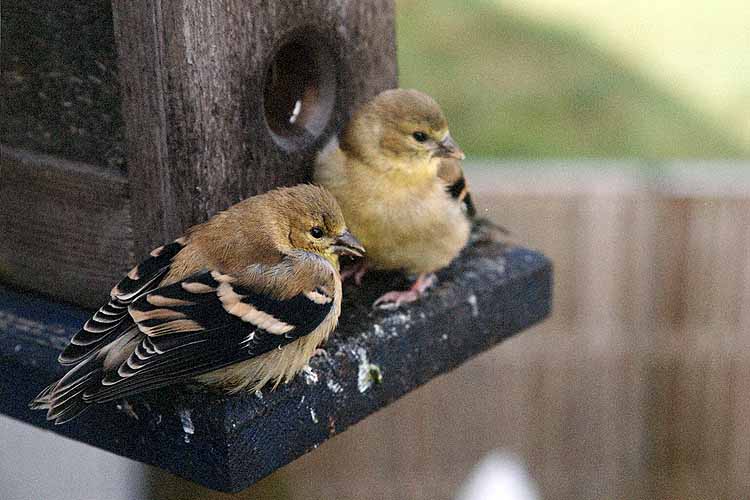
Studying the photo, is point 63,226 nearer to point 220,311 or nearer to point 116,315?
point 116,315

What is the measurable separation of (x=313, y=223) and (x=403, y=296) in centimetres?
51

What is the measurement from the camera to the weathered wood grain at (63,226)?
3268 mm

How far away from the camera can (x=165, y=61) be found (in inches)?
117

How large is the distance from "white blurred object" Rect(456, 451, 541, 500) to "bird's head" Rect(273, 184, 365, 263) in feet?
11.8

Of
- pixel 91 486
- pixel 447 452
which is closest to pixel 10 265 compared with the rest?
pixel 91 486

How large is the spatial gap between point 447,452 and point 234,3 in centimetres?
424

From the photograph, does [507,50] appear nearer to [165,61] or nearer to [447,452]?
[447,452]

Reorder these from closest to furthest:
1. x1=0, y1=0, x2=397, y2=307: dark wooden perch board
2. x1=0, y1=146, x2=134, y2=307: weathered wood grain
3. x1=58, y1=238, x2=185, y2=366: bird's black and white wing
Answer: x1=58, y1=238, x2=185, y2=366: bird's black and white wing → x1=0, y1=0, x2=397, y2=307: dark wooden perch board → x1=0, y1=146, x2=134, y2=307: weathered wood grain

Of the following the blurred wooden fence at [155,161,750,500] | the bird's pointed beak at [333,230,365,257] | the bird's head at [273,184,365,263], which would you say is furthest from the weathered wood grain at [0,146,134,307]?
the blurred wooden fence at [155,161,750,500]

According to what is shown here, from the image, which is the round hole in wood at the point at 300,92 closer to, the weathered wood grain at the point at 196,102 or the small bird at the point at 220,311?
the weathered wood grain at the point at 196,102

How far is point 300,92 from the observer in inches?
144

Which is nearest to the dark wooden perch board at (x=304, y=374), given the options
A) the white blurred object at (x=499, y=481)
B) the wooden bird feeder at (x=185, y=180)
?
the wooden bird feeder at (x=185, y=180)

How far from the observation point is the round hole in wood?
3529mm

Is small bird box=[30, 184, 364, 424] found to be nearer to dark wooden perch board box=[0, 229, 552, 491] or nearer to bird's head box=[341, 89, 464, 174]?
dark wooden perch board box=[0, 229, 552, 491]
